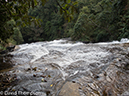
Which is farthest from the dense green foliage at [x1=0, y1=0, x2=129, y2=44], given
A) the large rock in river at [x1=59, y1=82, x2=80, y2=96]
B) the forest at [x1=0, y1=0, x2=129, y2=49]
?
the large rock in river at [x1=59, y1=82, x2=80, y2=96]

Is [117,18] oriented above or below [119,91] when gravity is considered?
above

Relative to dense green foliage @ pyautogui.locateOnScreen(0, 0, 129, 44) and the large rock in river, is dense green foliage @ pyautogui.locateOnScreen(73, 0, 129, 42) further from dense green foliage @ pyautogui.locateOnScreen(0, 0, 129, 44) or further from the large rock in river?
→ the large rock in river

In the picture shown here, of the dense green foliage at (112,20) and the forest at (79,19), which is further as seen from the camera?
the dense green foliage at (112,20)

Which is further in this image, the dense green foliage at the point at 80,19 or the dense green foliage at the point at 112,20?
the dense green foliage at the point at 112,20

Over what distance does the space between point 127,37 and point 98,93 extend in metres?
6.93

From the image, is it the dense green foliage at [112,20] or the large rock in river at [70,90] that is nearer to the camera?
the large rock in river at [70,90]

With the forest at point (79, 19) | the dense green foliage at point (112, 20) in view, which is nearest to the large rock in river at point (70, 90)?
the forest at point (79, 19)

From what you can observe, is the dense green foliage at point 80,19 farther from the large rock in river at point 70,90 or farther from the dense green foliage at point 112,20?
Result: the large rock in river at point 70,90

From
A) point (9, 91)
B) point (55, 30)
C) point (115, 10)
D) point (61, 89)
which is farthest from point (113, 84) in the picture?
point (55, 30)

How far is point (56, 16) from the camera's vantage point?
24.2 metres

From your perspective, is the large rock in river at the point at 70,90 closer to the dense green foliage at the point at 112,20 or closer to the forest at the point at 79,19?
the forest at the point at 79,19

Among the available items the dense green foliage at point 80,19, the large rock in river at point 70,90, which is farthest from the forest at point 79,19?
the large rock in river at point 70,90

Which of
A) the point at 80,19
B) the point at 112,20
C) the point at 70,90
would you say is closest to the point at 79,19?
the point at 80,19

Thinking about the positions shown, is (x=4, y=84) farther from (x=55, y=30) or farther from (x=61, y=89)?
(x=55, y=30)
